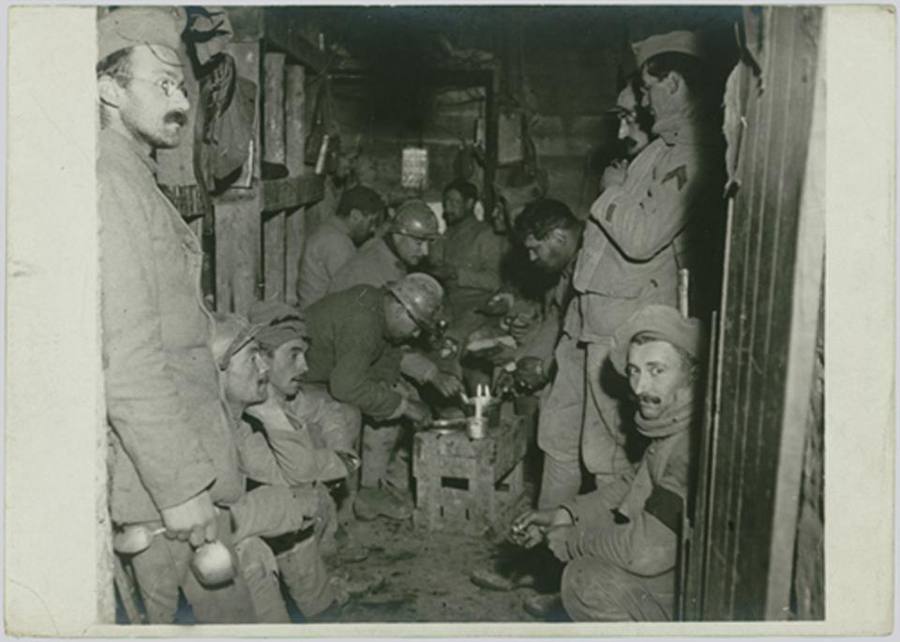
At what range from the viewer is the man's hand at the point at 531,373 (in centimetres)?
649

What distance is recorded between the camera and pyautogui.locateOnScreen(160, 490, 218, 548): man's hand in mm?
2971

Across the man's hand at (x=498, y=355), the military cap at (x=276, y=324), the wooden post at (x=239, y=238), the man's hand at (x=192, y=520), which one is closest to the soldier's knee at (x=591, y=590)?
the man's hand at (x=192, y=520)

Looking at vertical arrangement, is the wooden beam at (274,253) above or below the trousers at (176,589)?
above

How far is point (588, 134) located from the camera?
34.8 feet

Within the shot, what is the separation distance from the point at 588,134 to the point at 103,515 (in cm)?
854

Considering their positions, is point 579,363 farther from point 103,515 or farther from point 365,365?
point 103,515

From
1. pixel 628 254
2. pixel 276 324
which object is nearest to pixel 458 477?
pixel 276 324

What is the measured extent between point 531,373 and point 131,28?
4108 mm

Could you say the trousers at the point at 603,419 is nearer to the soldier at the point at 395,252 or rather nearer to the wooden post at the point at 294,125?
the soldier at the point at 395,252

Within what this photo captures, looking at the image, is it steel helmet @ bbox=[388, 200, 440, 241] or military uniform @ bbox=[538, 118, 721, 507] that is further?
steel helmet @ bbox=[388, 200, 440, 241]

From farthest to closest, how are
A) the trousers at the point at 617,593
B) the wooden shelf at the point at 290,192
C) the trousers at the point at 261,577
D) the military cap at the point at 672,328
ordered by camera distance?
the wooden shelf at the point at 290,192
the military cap at the point at 672,328
the trousers at the point at 261,577
the trousers at the point at 617,593

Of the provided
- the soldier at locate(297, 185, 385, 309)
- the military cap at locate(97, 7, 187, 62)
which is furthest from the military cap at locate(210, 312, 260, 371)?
the soldier at locate(297, 185, 385, 309)

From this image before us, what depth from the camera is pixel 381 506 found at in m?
6.15

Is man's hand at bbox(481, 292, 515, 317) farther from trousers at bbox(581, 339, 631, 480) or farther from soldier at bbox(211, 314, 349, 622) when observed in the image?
soldier at bbox(211, 314, 349, 622)
